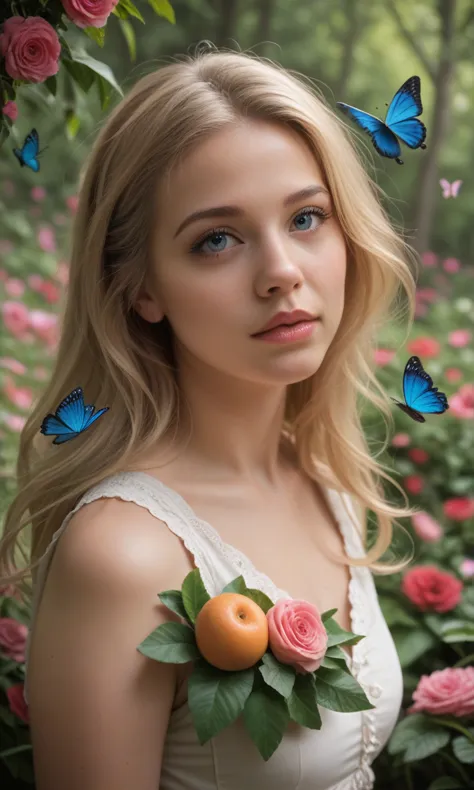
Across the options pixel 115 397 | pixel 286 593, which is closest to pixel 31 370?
pixel 115 397

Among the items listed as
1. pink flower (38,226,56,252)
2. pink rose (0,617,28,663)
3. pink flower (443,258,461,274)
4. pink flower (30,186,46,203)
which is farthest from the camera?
pink flower (30,186,46,203)

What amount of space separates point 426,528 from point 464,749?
70 cm

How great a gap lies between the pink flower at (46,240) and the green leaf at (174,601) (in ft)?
11.0

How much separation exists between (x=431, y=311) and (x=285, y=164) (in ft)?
8.50

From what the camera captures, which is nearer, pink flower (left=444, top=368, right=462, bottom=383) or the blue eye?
the blue eye

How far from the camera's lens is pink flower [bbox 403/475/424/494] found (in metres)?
2.38

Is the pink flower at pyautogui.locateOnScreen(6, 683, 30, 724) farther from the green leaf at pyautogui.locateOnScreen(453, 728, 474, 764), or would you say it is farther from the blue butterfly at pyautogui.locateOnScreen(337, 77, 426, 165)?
the blue butterfly at pyautogui.locateOnScreen(337, 77, 426, 165)

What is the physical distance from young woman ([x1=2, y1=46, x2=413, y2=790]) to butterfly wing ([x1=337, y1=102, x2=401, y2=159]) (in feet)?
0.23

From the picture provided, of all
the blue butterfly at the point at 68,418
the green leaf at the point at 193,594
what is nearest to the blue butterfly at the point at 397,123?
the blue butterfly at the point at 68,418

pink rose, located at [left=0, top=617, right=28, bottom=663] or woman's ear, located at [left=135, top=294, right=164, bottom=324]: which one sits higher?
woman's ear, located at [left=135, top=294, right=164, bottom=324]

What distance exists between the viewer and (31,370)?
3451 mm

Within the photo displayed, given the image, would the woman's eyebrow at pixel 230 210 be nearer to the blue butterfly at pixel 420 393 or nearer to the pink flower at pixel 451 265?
the blue butterfly at pixel 420 393

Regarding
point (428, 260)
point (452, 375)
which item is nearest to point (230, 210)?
point (452, 375)

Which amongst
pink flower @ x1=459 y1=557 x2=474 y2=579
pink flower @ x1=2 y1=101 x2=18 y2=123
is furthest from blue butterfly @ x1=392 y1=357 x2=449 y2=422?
pink flower @ x1=459 y1=557 x2=474 y2=579
